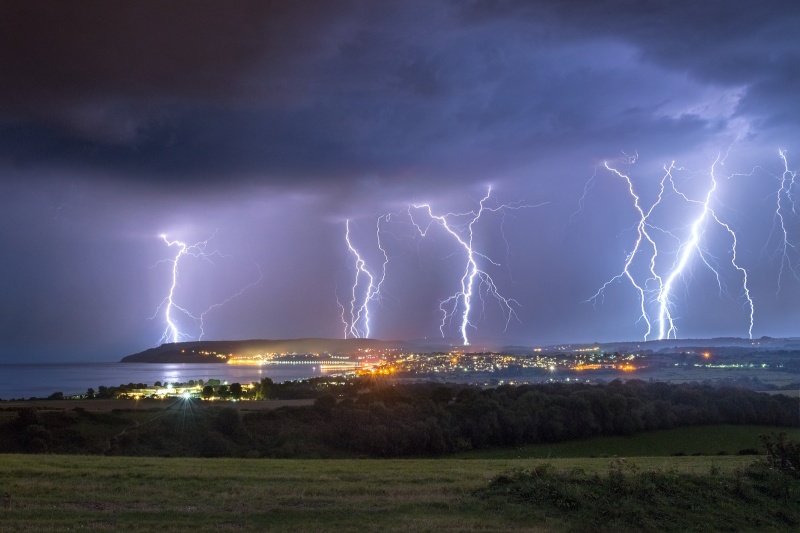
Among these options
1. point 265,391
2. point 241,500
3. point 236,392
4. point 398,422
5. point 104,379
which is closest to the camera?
point 241,500

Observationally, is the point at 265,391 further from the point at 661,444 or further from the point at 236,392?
the point at 661,444

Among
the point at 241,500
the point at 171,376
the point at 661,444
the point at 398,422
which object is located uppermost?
the point at 241,500

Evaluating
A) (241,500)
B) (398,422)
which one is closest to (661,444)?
(398,422)

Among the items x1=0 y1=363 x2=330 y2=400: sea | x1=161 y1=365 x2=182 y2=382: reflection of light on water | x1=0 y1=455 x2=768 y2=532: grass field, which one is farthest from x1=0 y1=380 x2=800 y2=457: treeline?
x1=161 y1=365 x2=182 y2=382: reflection of light on water

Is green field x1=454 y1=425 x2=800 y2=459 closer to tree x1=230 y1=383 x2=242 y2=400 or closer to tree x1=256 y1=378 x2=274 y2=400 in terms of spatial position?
tree x1=256 y1=378 x2=274 y2=400

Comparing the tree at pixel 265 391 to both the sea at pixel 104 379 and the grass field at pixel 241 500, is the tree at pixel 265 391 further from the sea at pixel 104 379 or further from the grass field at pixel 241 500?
the grass field at pixel 241 500

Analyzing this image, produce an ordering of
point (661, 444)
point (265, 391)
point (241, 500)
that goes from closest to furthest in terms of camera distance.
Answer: point (241, 500), point (661, 444), point (265, 391)

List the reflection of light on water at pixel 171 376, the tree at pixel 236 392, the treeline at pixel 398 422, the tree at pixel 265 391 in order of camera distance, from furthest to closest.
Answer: the reflection of light on water at pixel 171 376
the tree at pixel 265 391
the tree at pixel 236 392
the treeline at pixel 398 422

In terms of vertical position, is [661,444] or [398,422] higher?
Result: [398,422]

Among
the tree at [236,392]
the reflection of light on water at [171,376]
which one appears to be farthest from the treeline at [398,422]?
the reflection of light on water at [171,376]
